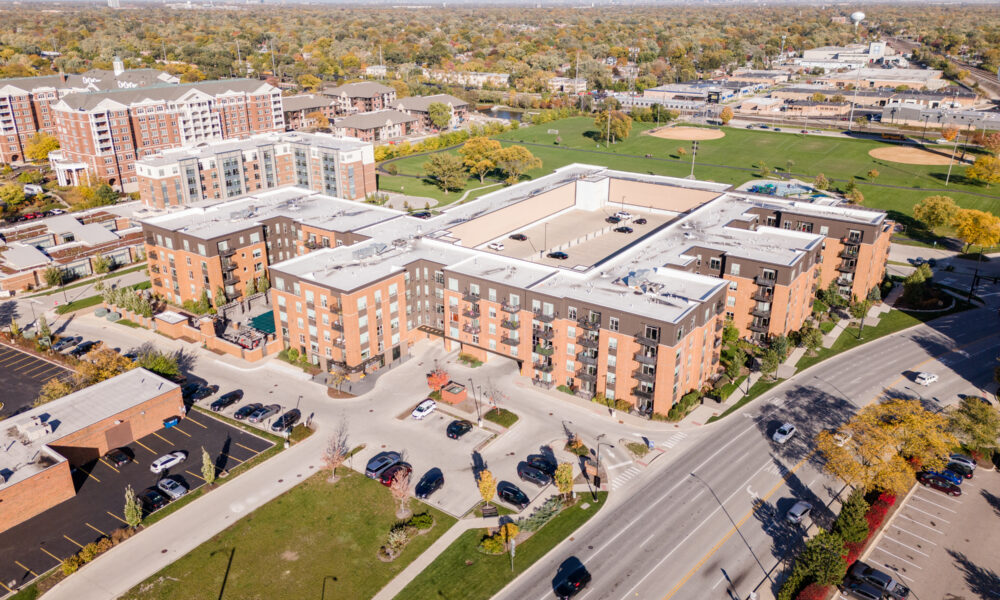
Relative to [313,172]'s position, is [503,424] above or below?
below

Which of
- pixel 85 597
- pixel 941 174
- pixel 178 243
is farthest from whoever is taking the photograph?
pixel 941 174

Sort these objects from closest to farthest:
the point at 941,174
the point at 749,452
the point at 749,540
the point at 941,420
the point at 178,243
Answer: the point at 749,540, the point at 941,420, the point at 749,452, the point at 178,243, the point at 941,174

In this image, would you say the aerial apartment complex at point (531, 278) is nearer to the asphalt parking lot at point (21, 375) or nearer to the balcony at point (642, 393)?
the balcony at point (642, 393)

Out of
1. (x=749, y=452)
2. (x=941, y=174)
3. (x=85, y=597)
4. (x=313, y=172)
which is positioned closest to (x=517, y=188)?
(x=313, y=172)

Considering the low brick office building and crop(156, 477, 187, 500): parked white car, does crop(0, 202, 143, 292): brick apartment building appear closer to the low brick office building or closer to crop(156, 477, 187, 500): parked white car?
the low brick office building

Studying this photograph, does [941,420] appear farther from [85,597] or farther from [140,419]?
[140,419]

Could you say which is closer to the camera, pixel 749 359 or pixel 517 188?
pixel 749 359

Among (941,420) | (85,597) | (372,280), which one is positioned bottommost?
(85,597)
